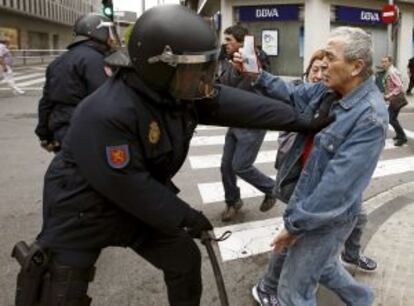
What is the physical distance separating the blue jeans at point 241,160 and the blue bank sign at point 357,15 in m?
16.5

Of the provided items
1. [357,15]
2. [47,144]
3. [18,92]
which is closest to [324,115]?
[47,144]

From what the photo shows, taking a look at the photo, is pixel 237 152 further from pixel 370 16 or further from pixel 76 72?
pixel 370 16

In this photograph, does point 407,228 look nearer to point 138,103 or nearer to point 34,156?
point 138,103

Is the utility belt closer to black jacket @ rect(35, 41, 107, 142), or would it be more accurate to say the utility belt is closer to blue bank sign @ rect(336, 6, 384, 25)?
black jacket @ rect(35, 41, 107, 142)

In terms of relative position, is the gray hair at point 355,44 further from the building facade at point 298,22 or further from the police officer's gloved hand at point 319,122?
the building facade at point 298,22

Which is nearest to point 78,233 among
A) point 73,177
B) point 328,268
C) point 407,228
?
point 73,177

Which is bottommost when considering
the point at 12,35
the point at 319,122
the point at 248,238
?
the point at 248,238

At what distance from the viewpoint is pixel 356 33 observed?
7.93 feet

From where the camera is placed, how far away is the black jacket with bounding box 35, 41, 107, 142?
368cm

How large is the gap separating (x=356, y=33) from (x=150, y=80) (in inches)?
36.6

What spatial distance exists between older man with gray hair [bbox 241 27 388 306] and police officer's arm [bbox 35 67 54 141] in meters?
1.71

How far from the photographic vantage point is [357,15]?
2097 cm

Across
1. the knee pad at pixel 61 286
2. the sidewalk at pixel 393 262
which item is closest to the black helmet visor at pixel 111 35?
the knee pad at pixel 61 286

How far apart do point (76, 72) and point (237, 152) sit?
175 centimetres
